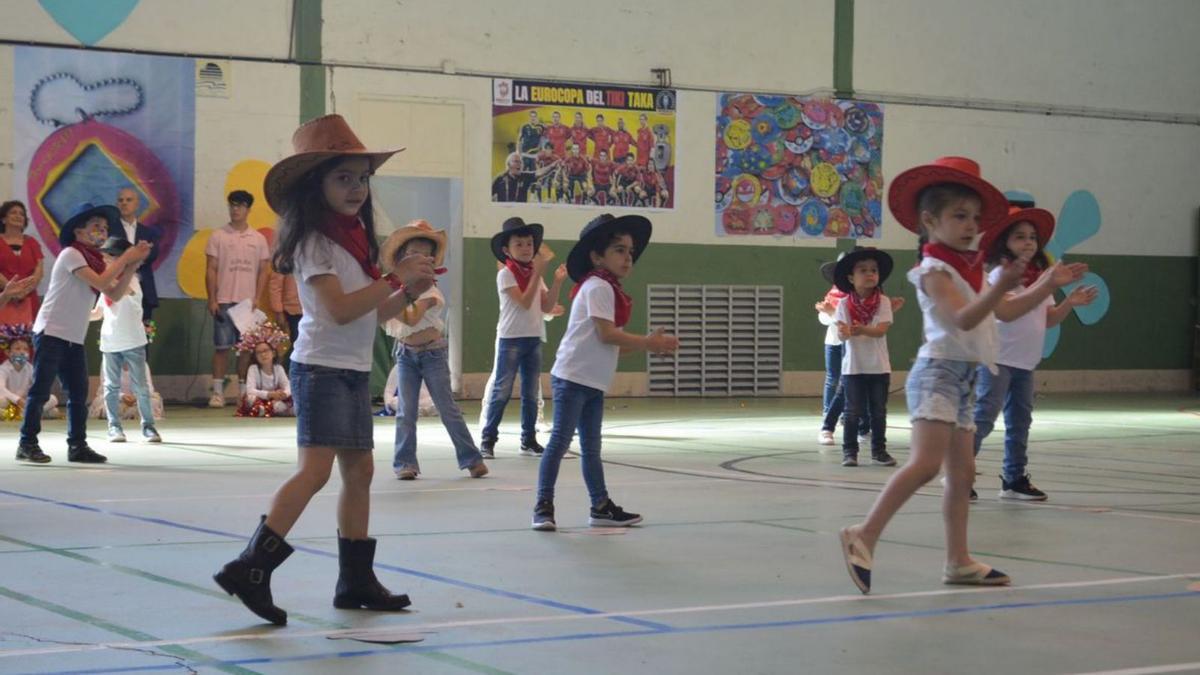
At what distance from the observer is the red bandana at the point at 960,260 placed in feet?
21.6

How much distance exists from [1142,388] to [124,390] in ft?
48.5

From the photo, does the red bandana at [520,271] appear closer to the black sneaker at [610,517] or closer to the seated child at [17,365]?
the black sneaker at [610,517]

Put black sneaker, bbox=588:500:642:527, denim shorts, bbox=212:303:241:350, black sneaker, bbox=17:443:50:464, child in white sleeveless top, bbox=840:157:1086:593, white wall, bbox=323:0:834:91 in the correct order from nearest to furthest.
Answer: child in white sleeveless top, bbox=840:157:1086:593
black sneaker, bbox=588:500:642:527
black sneaker, bbox=17:443:50:464
denim shorts, bbox=212:303:241:350
white wall, bbox=323:0:834:91

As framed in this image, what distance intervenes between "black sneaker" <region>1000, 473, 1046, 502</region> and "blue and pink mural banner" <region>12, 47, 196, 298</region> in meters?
11.7

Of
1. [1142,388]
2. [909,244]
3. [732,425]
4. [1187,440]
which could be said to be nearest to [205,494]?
[732,425]

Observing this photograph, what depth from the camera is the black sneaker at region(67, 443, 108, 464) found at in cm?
1167

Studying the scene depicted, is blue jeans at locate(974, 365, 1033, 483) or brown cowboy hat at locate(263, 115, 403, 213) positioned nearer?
brown cowboy hat at locate(263, 115, 403, 213)

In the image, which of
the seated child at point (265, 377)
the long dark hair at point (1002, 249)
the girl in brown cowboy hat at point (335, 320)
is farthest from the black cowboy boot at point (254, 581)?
the seated child at point (265, 377)

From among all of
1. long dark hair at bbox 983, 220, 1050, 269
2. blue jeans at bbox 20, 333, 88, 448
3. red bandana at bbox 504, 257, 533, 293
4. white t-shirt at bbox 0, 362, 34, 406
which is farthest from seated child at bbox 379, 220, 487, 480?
white t-shirt at bbox 0, 362, 34, 406

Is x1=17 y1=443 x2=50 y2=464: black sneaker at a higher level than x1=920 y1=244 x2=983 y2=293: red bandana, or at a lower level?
lower

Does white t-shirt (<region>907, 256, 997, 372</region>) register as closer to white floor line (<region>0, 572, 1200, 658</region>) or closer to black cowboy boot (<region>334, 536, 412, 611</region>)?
white floor line (<region>0, 572, 1200, 658</region>)

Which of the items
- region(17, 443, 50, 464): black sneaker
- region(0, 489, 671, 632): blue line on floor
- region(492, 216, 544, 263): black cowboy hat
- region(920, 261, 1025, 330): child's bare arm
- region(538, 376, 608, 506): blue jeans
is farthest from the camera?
region(492, 216, 544, 263): black cowboy hat

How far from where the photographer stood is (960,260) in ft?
21.7

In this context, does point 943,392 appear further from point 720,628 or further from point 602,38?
point 602,38
